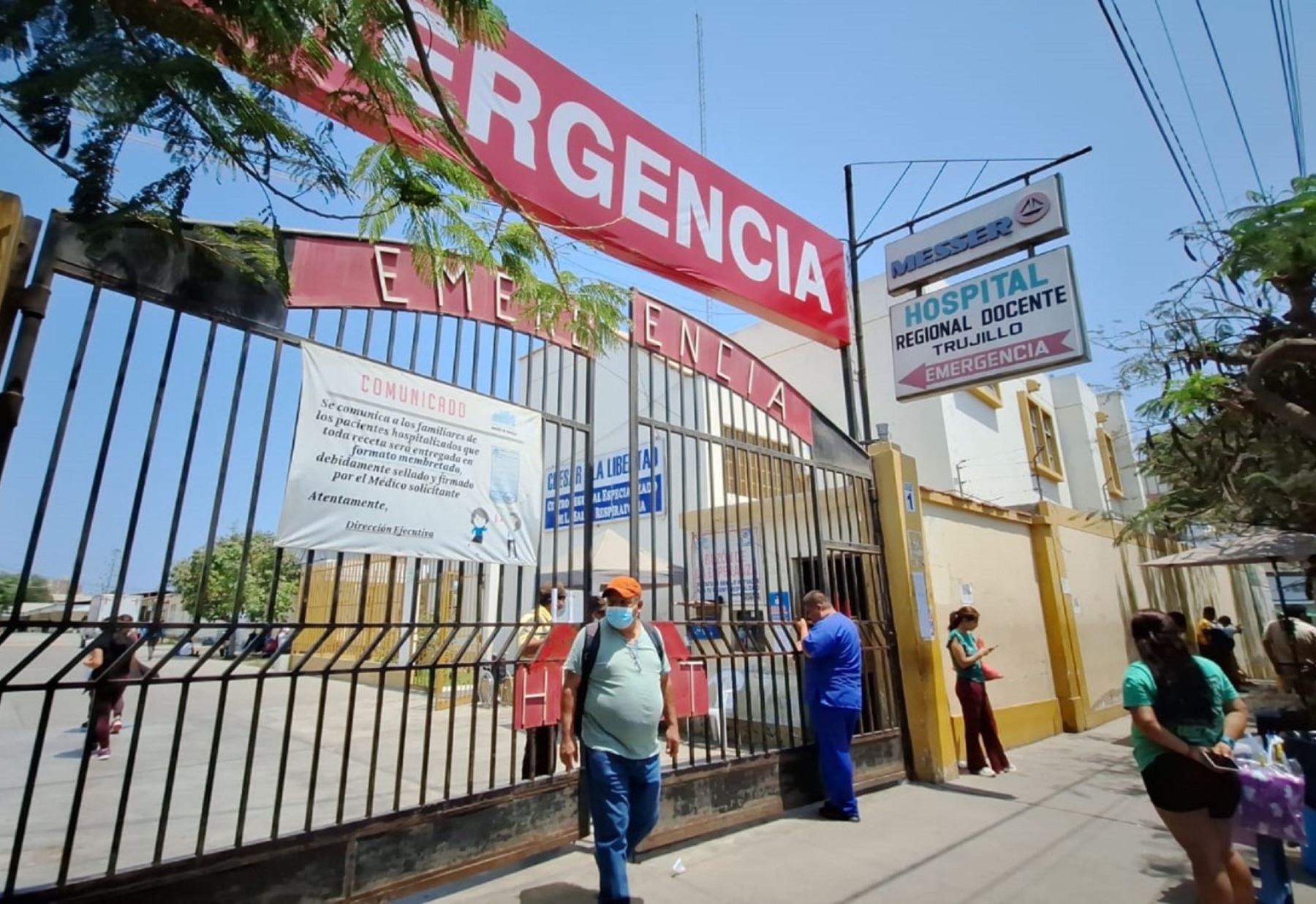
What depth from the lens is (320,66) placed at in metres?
2.68

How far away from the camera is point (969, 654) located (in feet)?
21.9

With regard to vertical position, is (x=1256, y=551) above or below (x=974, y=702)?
above

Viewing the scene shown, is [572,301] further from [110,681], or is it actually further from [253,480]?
[110,681]

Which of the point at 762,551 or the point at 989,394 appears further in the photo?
the point at 989,394

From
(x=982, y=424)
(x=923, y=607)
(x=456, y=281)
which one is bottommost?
(x=923, y=607)

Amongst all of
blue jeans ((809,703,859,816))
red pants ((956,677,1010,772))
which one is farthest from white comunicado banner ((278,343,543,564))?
red pants ((956,677,1010,772))

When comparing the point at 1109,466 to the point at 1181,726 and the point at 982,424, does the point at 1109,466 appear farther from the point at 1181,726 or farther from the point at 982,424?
the point at 1181,726

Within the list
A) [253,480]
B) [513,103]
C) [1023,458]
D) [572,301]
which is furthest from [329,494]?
[1023,458]

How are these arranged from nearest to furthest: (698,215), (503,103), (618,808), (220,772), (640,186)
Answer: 1. (618,808)
2. (503,103)
3. (640,186)
4. (698,215)
5. (220,772)

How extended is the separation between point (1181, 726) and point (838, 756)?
8.35 ft

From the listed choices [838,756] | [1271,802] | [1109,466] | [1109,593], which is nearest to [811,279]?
[838,756]

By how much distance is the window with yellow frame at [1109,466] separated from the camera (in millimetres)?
18625

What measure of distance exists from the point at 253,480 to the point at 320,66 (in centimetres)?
184

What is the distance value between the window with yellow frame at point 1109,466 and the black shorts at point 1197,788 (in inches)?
706
